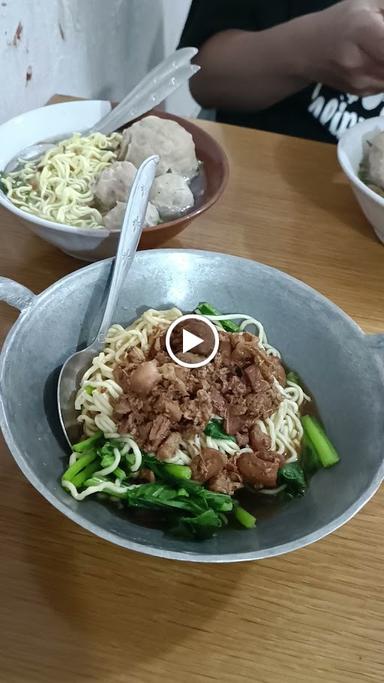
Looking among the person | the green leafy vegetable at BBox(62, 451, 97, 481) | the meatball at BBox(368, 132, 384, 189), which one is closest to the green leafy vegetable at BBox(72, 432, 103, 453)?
the green leafy vegetable at BBox(62, 451, 97, 481)

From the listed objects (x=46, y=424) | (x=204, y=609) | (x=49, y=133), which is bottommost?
(x=204, y=609)

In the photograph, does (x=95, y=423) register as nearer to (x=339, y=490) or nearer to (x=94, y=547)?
(x=94, y=547)

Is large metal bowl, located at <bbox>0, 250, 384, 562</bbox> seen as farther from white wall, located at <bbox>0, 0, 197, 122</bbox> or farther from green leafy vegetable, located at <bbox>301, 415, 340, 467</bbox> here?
white wall, located at <bbox>0, 0, 197, 122</bbox>

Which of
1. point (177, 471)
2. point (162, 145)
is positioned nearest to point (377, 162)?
point (162, 145)

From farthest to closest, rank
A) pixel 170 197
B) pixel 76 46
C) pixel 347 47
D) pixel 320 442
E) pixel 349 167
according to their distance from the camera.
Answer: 1. pixel 76 46
2. pixel 347 47
3. pixel 349 167
4. pixel 170 197
5. pixel 320 442

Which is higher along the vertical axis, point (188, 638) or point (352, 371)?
point (352, 371)

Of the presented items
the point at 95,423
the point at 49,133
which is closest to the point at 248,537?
the point at 95,423

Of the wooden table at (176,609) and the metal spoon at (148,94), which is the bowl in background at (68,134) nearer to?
the metal spoon at (148,94)

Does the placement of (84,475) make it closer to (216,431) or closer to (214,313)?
(216,431)
